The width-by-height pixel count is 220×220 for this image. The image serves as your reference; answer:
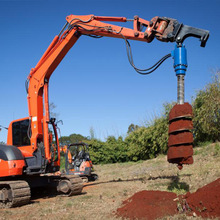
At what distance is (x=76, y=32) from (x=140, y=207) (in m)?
6.25

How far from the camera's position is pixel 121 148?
77.3 feet

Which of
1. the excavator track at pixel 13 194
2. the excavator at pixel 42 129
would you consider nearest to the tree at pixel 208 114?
the excavator at pixel 42 129

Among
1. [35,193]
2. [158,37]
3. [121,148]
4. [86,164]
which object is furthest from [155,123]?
[158,37]

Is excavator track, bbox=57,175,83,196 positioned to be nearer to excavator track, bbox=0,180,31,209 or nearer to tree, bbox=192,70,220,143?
excavator track, bbox=0,180,31,209

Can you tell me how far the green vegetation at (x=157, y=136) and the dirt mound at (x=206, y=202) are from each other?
788cm

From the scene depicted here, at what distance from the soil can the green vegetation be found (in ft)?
22.7

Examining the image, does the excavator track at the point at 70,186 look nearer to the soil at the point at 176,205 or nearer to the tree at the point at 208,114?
the soil at the point at 176,205

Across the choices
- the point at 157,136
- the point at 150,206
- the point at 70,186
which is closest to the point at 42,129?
the point at 70,186

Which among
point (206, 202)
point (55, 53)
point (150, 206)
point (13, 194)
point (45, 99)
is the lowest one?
point (150, 206)

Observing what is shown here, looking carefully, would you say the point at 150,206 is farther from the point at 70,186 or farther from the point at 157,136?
the point at 157,136

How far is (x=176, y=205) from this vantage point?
19.6 ft

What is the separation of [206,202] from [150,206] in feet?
4.07

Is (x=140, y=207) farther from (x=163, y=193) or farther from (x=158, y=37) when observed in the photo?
(x=158, y=37)

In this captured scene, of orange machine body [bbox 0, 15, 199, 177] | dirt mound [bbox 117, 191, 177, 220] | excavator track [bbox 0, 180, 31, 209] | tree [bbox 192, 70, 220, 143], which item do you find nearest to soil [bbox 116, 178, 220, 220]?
dirt mound [bbox 117, 191, 177, 220]
